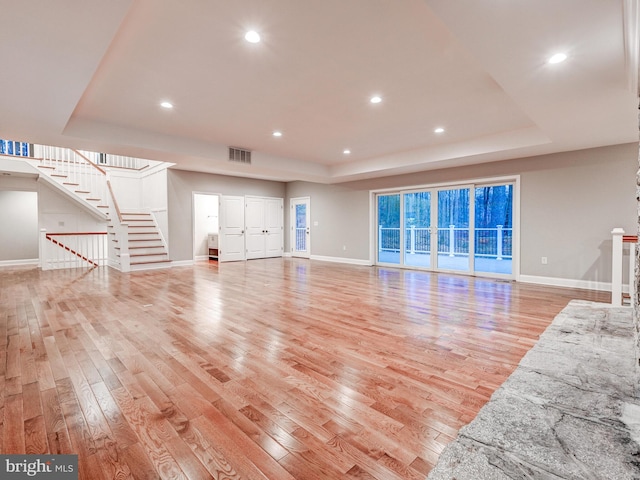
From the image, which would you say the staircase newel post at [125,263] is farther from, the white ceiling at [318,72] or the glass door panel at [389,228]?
the glass door panel at [389,228]

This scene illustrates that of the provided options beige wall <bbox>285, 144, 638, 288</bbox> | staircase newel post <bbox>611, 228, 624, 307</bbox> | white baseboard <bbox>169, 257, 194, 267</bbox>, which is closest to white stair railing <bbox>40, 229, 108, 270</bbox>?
white baseboard <bbox>169, 257, 194, 267</bbox>

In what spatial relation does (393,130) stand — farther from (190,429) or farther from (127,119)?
(190,429)

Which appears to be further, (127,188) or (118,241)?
(127,188)

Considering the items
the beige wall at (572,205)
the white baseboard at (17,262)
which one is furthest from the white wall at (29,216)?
the beige wall at (572,205)

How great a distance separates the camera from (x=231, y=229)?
9492 millimetres

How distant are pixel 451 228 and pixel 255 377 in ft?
19.9

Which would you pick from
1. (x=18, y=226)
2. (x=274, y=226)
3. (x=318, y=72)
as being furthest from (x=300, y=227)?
(x=18, y=226)

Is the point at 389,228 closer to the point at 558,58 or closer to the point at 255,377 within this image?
the point at 558,58

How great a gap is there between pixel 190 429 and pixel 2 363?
201 cm

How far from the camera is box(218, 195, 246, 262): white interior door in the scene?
931cm

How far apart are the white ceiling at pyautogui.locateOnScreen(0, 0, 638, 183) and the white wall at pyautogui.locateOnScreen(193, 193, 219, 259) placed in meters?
4.99

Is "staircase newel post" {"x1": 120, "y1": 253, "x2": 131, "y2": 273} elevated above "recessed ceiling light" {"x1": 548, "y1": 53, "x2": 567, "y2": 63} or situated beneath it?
situated beneath

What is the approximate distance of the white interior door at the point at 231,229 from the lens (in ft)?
30.6

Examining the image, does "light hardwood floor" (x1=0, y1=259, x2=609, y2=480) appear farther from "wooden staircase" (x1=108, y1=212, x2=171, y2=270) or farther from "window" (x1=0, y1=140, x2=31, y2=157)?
"window" (x1=0, y1=140, x2=31, y2=157)
